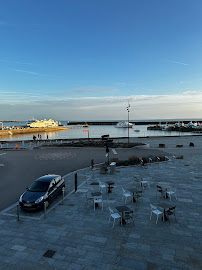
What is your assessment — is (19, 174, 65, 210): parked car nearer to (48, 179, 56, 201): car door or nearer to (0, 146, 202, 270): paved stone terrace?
(48, 179, 56, 201): car door

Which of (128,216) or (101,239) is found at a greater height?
(128,216)

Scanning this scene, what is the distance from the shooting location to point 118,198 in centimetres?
1182

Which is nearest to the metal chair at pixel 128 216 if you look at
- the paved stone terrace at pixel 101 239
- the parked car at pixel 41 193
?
the paved stone terrace at pixel 101 239

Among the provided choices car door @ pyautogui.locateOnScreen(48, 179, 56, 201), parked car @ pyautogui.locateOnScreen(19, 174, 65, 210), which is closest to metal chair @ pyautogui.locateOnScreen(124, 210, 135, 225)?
parked car @ pyautogui.locateOnScreen(19, 174, 65, 210)

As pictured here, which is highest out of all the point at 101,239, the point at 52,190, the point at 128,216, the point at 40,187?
the point at 40,187

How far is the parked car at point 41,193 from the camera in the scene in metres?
10.1

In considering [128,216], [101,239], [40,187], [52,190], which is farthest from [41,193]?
[128,216]

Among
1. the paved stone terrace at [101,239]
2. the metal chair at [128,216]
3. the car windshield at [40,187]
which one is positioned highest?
the car windshield at [40,187]

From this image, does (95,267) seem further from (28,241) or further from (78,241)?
(28,241)

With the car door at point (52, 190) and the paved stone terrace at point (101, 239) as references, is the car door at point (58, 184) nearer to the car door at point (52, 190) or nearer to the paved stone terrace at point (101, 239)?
the car door at point (52, 190)

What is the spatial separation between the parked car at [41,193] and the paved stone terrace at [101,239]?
840 mm

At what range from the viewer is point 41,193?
10.8 m

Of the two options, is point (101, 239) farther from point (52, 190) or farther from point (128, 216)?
point (52, 190)

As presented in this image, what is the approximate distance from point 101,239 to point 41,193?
483cm
